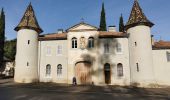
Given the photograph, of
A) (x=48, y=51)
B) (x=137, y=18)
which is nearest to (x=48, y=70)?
(x=48, y=51)

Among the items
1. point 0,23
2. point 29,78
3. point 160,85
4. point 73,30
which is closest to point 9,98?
point 29,78

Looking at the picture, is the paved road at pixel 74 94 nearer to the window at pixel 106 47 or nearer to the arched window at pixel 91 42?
the window at pixel 106 47

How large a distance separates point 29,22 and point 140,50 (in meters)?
17.4

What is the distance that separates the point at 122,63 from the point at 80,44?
22.5 feet

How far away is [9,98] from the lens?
60.8ft

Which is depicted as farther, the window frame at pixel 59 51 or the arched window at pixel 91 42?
the window frame at pixel 59 51

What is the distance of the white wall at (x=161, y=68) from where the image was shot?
34.1m

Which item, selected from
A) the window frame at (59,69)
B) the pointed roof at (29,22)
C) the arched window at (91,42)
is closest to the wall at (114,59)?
the arched window at (91,42)

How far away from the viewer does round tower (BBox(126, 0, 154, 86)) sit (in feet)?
106

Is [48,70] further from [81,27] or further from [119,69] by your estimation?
[119,69]

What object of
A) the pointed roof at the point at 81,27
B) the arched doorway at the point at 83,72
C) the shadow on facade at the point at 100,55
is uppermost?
the pointed roof at the point at 81,27

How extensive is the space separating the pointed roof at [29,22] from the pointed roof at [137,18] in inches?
558

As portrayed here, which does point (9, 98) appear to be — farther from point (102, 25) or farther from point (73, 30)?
point (102, 25)

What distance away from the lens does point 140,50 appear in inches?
1302
